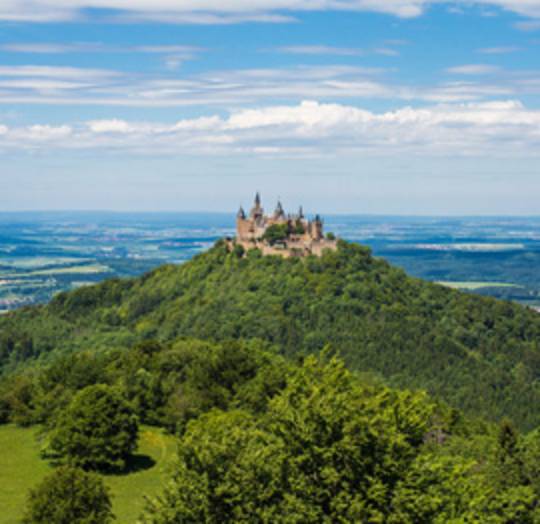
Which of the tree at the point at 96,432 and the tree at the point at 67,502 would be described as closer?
the tree at the point at 67,502

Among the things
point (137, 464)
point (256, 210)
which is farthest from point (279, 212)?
point (137, 464)

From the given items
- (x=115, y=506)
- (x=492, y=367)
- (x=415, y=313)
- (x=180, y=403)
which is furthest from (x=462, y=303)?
(x=115, y=506)

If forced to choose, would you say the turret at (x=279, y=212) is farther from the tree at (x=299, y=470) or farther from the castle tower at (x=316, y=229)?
the tree at (x=299, y=470)

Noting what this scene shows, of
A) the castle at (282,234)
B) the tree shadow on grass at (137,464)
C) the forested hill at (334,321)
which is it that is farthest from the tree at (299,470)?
the castle at (282,234)

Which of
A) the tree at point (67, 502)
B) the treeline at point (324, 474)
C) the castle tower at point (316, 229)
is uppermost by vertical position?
the castle tower at point (316, 229)

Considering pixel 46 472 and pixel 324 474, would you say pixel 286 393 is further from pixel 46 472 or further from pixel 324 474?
pixel 46 472

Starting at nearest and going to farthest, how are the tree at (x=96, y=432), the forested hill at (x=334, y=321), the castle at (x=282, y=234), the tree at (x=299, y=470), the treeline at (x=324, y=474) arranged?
1. the tree at (x=299, y=470)
2. the treeline at (x=324, y=474)
3. the tree at (x=96, y=432)
4. the forested hill at (x=334, y=321)
5. the castle at (x=282, y=234)

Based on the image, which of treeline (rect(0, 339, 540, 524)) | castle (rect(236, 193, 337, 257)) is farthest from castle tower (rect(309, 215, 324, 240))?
treeline (rect(0, 339, 540, 524))
